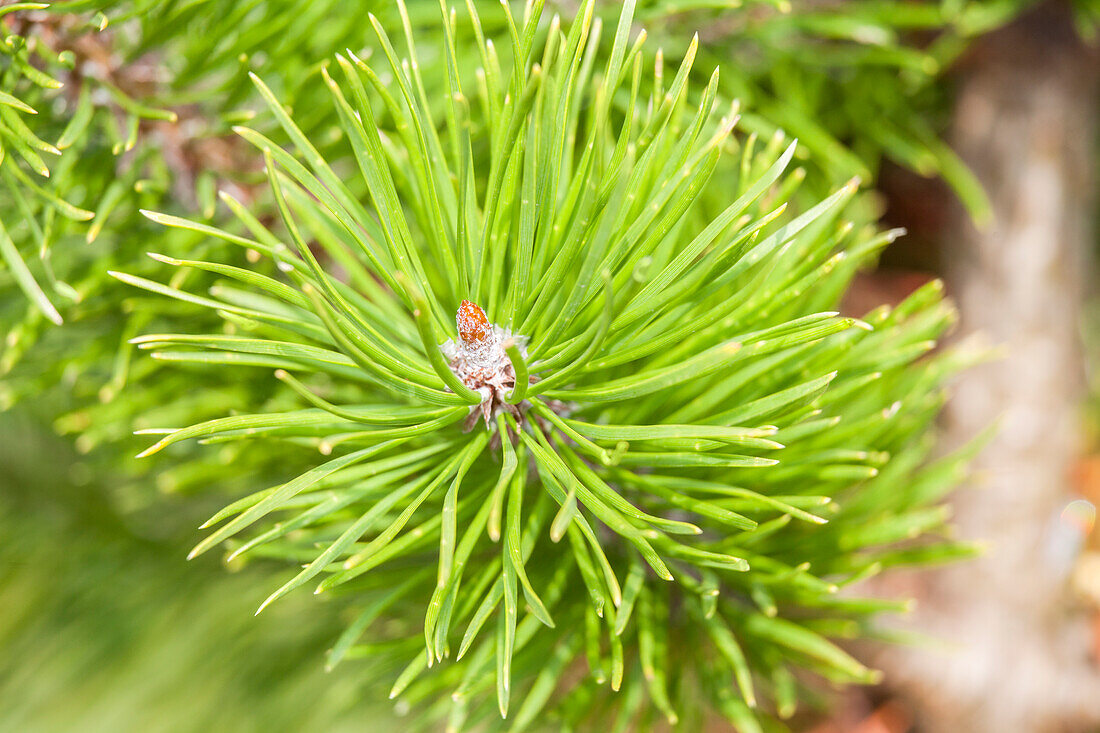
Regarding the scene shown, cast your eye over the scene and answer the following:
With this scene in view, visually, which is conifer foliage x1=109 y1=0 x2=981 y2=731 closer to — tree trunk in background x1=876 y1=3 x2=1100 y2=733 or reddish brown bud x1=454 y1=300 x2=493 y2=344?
reddish brown bud x1=454 y1=300 x2=493 y2=344

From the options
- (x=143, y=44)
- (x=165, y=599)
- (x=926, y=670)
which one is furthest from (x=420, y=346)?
(x=926, y=670)

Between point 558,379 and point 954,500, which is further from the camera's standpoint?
point 954,500

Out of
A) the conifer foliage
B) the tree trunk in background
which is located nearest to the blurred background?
the tree trunk in background

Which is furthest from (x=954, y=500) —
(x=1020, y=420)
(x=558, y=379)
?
(x=558, y=379)

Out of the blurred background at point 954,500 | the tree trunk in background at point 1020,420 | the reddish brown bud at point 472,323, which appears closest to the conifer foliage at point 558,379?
the reddish brown bud at point 472,323

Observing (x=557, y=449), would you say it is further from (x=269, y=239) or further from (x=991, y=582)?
(x=991, y=582)

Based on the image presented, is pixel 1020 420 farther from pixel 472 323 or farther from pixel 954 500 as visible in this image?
pixel 472 323

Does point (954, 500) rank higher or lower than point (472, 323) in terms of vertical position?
lower
